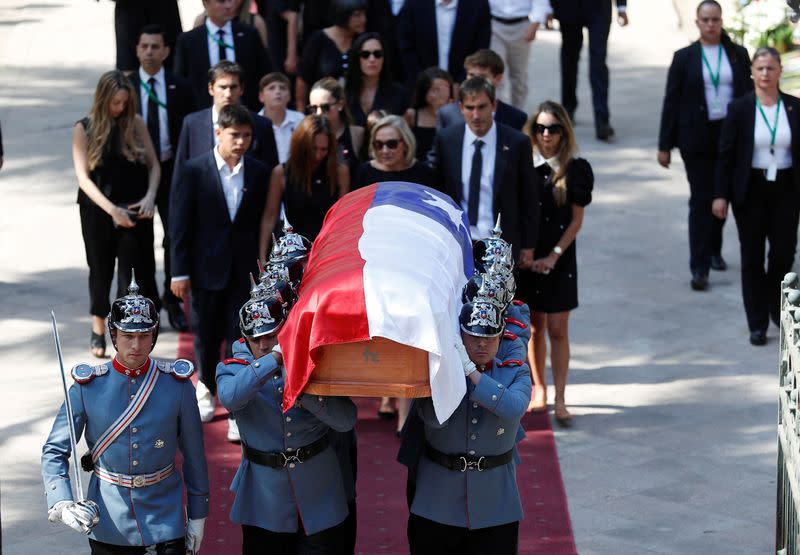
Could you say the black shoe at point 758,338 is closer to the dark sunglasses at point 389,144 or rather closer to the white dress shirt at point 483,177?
the white dress shirt at point 483,177

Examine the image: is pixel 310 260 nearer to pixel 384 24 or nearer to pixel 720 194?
pixel 720 194

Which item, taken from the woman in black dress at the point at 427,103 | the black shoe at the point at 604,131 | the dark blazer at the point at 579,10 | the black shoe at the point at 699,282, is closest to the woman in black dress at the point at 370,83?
the woman in black dress at the point at 427,103

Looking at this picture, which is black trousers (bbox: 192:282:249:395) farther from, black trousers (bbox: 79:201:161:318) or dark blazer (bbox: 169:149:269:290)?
black trousers (bbox: 79:201:161:318)

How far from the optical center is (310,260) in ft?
19.7

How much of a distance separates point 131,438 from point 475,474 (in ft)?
4.35

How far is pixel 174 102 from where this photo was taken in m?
9.80

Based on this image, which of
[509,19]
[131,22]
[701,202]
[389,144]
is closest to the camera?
[389,144]

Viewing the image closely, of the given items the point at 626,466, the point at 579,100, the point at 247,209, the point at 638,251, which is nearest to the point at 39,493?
the point at 247,209

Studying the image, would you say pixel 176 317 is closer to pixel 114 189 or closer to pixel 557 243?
pixel 114 189

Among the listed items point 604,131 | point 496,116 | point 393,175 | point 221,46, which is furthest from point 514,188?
point 604,131

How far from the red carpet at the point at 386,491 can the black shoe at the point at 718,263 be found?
9.77ft

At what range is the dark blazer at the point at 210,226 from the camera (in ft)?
27.3

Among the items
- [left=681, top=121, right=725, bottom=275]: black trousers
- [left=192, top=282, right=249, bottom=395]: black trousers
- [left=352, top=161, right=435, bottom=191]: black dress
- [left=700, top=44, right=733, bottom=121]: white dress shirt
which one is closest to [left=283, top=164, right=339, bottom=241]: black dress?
[left=352, top=161, right=435, bottom=191]: black dress

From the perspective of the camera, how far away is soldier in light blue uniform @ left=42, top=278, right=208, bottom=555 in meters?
5.64
